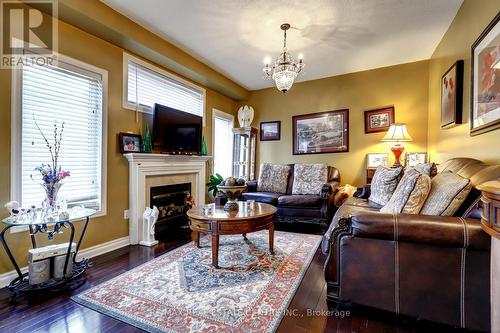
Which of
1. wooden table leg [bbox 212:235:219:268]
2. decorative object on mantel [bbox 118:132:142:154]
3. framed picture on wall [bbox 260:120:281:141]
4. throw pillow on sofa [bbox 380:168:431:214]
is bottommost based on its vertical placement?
wooden table leg [bbox 212:235:219:268]

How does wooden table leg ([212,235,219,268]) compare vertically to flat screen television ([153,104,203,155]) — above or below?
below

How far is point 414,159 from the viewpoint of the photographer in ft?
12.6

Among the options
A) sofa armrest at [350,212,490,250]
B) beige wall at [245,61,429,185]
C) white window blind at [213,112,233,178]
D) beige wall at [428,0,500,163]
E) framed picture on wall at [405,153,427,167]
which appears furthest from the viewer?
white window blind at [213,112,233,178]

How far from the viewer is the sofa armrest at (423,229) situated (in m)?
1.30

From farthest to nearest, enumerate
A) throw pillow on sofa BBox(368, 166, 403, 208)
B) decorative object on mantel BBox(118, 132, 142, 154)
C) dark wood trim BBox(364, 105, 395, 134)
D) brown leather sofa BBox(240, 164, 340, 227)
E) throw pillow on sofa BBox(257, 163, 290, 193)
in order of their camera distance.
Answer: throw pillow on sofa BBox(257, 163, 290, 193) → dark wood trim BBox(364, 105, 395, 134) → brown leather sofa BBox(240, 164, 340, 227) → decorative object on mantel BBox(118, 132, 142, 154) → throw pillow on sofa BBox(368, 166, 403, 208)

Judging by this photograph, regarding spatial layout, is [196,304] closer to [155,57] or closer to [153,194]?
[153,194]

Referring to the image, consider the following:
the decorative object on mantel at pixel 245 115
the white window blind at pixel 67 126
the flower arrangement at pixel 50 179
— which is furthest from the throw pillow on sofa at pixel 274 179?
the flower arrangement at pixel 50 179

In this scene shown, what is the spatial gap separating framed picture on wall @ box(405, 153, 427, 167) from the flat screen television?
3478 millimetres

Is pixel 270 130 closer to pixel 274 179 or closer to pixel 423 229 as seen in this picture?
pixel 274 179

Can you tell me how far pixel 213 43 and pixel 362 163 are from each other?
325cm

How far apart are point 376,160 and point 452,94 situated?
5.41 feet

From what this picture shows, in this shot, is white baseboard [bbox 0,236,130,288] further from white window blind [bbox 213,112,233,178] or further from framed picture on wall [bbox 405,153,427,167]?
framed picture on wall [bbox 405,153,427,167]

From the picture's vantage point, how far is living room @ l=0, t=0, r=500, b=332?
148 centimetres

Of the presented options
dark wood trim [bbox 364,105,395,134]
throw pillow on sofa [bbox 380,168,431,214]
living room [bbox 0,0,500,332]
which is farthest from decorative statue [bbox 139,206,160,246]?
dark wood trim [bbox 364,105,395,134]
